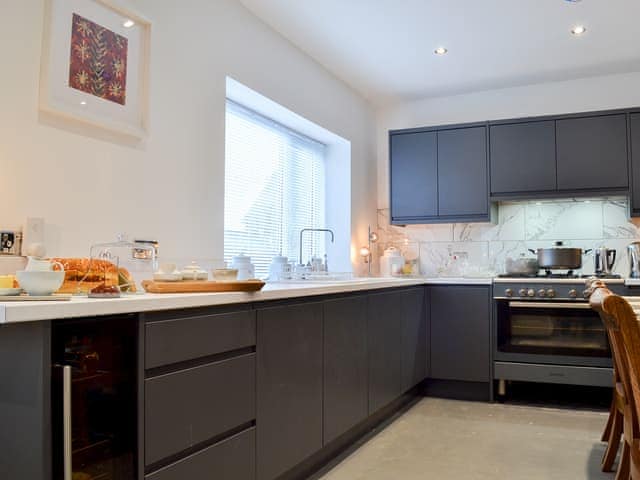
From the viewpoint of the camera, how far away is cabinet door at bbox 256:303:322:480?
2141mm

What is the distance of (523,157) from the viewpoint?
14.9 ft

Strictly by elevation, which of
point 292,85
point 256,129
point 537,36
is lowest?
point 256,129

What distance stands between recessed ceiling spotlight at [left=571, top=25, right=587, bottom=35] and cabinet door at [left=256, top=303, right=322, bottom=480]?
8.57 ft

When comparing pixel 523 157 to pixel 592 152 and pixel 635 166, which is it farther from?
pixel 635 166

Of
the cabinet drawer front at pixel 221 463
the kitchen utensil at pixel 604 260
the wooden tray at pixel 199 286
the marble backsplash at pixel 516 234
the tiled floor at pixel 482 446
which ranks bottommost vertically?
the tiled floor at pixel 482 446

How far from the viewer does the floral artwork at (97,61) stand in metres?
2.24

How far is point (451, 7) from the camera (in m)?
3.45

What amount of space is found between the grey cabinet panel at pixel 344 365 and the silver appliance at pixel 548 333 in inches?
58.0

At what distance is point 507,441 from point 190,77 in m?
2.61

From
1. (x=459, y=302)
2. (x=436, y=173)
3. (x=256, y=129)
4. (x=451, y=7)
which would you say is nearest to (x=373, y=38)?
(x=451, y=7)

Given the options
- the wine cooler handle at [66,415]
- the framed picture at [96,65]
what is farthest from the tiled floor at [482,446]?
the framed picture at [96,65]

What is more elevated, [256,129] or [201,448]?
[256,129]

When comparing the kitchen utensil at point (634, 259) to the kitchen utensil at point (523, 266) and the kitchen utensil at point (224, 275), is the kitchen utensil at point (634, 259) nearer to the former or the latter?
the kitchen utensil at point (523, 266)

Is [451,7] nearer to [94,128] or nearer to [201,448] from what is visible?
[94,128]
